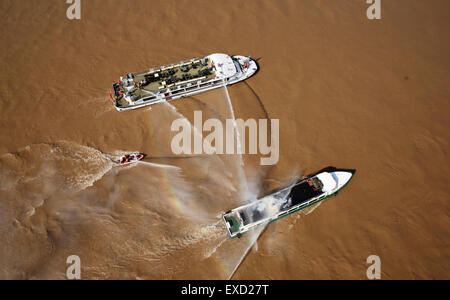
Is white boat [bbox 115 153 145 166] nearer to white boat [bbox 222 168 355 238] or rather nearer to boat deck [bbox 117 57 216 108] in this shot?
boat deck [bbox 117 57 216 108]

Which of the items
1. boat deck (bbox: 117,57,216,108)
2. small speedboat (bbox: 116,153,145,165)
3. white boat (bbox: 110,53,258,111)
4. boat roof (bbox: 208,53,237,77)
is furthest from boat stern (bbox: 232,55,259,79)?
small speedboat (bbox: 116,153,145,165)

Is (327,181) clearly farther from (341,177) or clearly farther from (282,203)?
(282,203)

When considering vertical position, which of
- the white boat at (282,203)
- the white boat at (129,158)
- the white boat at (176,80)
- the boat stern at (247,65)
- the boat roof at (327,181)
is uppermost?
the boat stern at (247,65)

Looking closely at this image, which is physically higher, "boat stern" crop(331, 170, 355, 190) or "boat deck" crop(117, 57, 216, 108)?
"boat deck" crop(117, 57, 216, 108)

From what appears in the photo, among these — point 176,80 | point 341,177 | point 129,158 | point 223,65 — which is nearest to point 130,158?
point 129,158

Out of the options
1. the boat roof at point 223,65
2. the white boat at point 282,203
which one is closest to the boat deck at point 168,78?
the boat roof at point 223,65

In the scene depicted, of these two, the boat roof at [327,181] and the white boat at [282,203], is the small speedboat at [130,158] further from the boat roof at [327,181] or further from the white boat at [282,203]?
the boat roof at [327,181]
